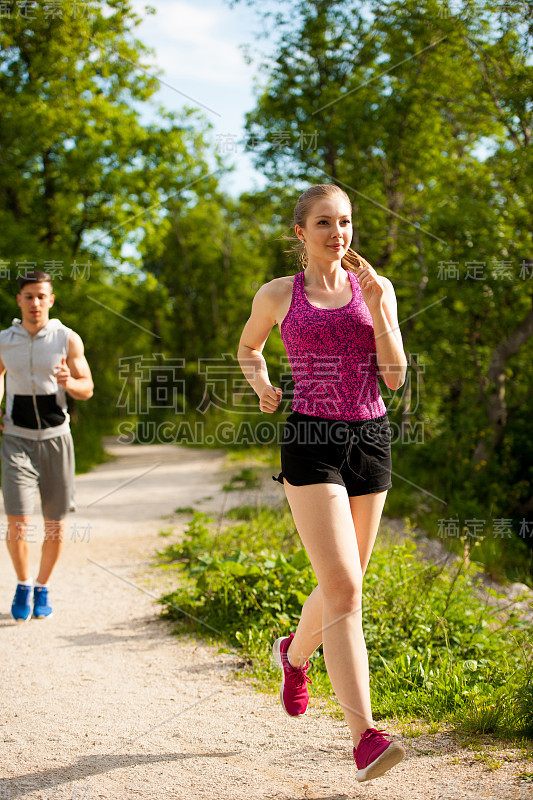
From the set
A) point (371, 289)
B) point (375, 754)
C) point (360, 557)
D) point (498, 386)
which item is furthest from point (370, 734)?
point (498, 386)

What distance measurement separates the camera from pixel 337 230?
3008mm

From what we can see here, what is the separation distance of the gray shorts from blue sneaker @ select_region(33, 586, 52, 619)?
0.50 metres

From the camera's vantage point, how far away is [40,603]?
16.4ft

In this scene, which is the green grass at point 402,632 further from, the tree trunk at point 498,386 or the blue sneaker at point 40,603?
the tree trunk at point 498,386

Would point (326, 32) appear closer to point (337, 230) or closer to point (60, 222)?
point (337, 230)

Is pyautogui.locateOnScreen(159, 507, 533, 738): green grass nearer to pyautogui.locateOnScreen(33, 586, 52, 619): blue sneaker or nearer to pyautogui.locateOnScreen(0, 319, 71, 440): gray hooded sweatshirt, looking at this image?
pyautogui.locateOnScreen(33, 586, 52, 619): blue sneaker

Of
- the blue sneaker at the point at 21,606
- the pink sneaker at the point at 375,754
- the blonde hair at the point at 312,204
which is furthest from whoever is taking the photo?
the blue sneaker at the point at 21,606

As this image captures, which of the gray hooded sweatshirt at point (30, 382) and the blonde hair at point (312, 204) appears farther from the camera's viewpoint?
the gray hooded sweatshirt at point (30, 382)

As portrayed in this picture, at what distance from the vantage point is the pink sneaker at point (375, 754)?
250 centimetres

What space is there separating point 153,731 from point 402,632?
1.59m

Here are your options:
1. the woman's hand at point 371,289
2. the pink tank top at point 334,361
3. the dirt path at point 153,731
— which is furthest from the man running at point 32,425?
the woman's hand at point 371,289

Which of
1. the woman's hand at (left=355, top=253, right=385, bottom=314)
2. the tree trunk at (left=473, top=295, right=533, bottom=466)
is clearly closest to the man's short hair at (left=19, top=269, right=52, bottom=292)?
the woman's hand at (left=355, top=253, right=385, bottom=314)

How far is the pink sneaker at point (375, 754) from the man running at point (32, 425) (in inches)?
112

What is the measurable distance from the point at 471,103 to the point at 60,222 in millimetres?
10950
